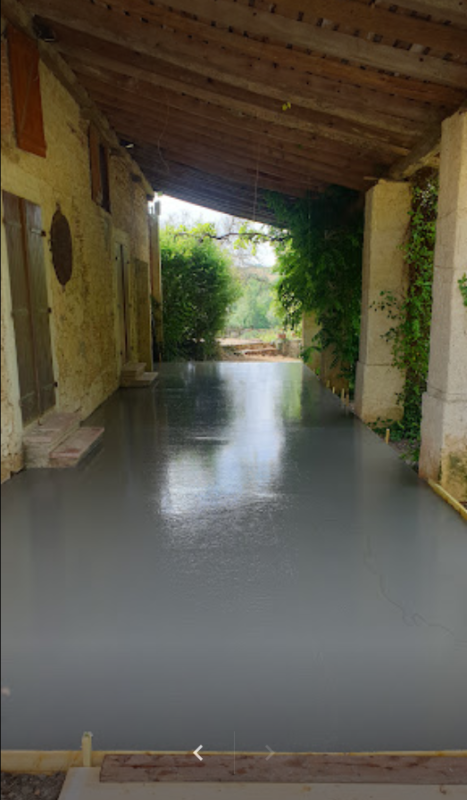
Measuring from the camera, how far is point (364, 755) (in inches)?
70.4

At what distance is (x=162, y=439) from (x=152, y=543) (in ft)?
5.27

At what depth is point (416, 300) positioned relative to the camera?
6254 mm

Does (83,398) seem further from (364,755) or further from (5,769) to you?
(364,755)

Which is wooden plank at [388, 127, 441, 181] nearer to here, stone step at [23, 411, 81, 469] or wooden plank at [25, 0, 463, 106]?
wooden plank at [25, 0, 463, 106]

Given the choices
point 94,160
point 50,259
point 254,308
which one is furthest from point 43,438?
point 254,308

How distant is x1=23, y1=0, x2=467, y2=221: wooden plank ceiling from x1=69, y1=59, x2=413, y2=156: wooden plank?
1 cm

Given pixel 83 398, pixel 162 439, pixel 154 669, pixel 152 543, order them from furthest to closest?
pixel 162 439 → pixel 83 398 → pixel 152 543 → pixel 154 669

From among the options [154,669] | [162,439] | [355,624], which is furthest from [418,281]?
[154,669]

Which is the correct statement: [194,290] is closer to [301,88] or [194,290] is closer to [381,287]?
[381,287]

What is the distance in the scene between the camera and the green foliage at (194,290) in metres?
12.8

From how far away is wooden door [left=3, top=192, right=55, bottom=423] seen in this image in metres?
1.36

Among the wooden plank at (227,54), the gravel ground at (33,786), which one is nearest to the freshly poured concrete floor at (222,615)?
the gravel ground at (33,786)

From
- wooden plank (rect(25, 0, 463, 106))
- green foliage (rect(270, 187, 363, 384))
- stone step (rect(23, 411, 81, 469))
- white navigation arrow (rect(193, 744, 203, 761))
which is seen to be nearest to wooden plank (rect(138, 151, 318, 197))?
green foliage (rect(270, 187, 363, 384))

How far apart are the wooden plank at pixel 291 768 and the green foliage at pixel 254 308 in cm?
2066
